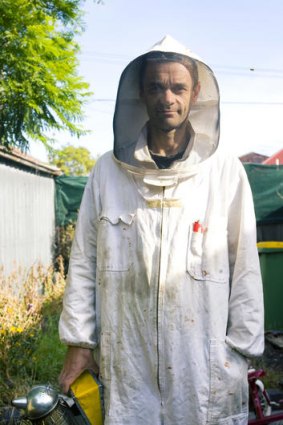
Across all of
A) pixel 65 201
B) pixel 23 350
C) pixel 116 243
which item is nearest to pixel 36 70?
pixel 23 350

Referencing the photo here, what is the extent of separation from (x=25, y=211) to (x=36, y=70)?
3.67m

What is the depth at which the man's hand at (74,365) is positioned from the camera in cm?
200

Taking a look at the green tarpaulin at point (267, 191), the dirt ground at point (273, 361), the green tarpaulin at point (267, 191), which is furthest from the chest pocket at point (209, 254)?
the green tarpaulin at point (267, 191)

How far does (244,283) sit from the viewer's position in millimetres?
1893

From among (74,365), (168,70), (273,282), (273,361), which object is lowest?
(273,361)

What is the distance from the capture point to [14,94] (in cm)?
513

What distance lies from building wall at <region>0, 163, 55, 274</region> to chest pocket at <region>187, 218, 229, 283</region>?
4473 mm

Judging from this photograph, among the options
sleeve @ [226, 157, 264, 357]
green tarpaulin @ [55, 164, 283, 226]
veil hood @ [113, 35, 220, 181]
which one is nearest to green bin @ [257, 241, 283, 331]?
green tarpaulin @ [55, 164, 283, 226]

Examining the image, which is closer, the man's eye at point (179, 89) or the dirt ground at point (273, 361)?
the man's eye at point (179, 89)

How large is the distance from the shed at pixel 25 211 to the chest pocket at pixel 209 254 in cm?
447

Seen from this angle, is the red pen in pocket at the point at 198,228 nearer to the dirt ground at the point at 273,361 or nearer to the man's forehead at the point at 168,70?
the man's forehead at the point at 168,70

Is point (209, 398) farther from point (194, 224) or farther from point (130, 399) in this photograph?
point (194, 224)

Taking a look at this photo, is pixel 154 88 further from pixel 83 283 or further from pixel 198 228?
pixel 83 283

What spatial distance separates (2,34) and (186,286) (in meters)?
3.92
